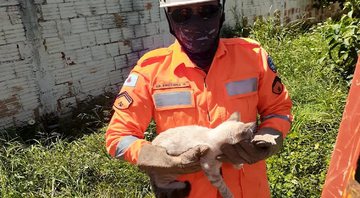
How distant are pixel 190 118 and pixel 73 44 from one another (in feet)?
11.2

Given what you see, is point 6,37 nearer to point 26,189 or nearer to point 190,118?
point 26,189

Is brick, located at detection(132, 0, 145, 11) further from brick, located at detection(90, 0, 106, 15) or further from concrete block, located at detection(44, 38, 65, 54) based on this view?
concrete block, located at detection(44, 38, 65, 54)

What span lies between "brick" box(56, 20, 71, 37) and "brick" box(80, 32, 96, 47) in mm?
190

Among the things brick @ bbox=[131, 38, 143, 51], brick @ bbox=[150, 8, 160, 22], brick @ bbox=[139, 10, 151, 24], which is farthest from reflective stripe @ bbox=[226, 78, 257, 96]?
brick @ bbox=[150, 8, 160, 22]

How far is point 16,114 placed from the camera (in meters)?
4.36

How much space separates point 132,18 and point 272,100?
12.6ft

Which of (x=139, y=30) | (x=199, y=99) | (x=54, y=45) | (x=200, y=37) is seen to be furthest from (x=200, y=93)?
(x=139, y=30)

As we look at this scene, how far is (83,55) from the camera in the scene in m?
4.86

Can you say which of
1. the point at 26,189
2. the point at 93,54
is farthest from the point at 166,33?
the point at 26,189

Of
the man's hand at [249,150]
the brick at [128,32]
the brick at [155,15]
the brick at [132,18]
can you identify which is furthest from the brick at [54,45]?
the man's hand at [249,150]

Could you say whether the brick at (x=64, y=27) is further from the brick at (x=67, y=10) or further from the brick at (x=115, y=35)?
the brick at (x=115, y=35)

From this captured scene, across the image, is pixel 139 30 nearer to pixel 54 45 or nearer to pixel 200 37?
pixel 54 45

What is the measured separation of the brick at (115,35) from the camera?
5.11m

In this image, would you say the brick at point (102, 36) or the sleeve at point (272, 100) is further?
the brick at point (102, 36)
